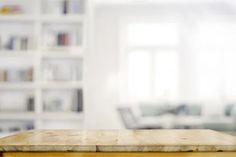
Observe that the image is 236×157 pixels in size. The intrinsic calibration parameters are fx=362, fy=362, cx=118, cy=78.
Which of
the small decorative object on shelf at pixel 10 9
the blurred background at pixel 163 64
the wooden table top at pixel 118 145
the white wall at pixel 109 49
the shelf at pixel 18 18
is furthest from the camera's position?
the white wall at pixel 109 49

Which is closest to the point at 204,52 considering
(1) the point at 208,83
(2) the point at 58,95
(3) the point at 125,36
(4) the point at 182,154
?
(1) the point at 208,83

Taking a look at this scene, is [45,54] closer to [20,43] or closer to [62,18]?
[20,43]

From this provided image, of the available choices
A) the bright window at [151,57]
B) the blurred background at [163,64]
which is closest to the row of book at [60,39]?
the blurred background at [163,64]

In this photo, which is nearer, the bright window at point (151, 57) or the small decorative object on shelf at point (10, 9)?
the small decorative object on shelf at point (10, 9)

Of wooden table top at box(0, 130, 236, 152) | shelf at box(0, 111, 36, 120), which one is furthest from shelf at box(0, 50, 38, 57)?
wooden table top at box(0, 130, 236, 152)

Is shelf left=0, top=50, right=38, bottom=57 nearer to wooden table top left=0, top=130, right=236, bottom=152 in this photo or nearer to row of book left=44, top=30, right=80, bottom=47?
row of book left=44, top=30, right=80, bottom=47

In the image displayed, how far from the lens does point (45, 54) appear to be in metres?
4.66

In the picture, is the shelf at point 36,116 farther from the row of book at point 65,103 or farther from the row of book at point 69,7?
the row of book at point 69,7

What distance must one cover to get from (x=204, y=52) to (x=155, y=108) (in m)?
1.86

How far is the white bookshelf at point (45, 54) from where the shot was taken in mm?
4652

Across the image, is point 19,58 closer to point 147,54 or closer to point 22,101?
point 22,101

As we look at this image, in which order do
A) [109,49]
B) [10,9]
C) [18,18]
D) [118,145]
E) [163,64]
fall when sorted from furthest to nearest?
1. [163,64]
2. [109,49]
3. [10,9]
4. [18,18]
5. [118,145]

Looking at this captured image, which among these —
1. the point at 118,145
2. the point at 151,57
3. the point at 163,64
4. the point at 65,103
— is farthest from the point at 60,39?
the point at 118,145

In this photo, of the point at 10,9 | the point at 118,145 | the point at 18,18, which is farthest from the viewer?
the point at 10,9
